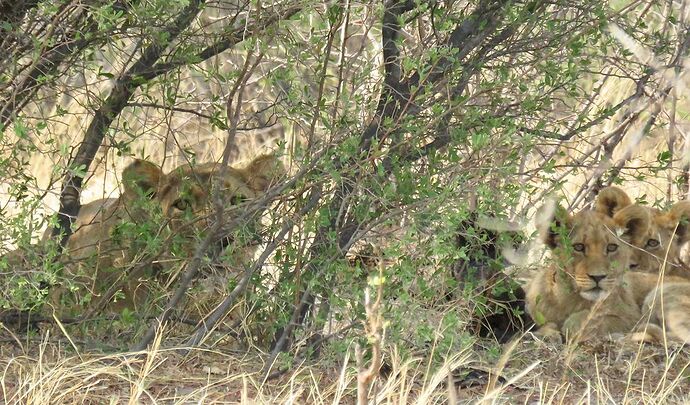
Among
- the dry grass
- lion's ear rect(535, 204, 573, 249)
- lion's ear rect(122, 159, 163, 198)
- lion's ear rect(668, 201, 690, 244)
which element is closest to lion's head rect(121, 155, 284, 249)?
lion's ear rect(122, 159, 163, 198)

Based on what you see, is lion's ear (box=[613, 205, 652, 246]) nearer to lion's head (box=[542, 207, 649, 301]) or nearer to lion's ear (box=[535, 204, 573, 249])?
lion's head (box=[542, 207, 649, 301])

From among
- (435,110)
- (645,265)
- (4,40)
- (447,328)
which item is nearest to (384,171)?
(435,110)

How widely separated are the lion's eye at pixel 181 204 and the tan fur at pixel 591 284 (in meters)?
1.88

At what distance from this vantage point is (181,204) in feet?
19.6

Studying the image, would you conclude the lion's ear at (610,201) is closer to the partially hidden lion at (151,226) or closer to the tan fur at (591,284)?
the tan fur at (591,284)

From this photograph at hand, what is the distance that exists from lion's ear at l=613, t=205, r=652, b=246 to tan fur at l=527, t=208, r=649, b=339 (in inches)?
2.3

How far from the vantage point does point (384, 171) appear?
497 cm

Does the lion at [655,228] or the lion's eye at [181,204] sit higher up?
the lion's eye at [181,204]

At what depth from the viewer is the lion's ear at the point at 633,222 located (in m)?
6.96

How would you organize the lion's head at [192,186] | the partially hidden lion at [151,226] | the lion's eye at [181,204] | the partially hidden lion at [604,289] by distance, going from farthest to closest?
1. the partially hidden lion at [604,289]
2. the lion's eye at [181,204]
3. the lion's head at [192,186]
4. the partially hidden lion at [151,226]

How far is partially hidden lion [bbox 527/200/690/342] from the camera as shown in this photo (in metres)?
6.54

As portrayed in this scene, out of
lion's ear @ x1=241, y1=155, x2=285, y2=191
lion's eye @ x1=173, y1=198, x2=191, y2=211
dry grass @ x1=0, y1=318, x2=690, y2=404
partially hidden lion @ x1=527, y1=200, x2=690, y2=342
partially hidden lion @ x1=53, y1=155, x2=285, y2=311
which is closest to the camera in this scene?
dry grass @ x1=0, y1=318, x2=690, y2=404

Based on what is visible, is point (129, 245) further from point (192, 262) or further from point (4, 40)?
point (4, 40)

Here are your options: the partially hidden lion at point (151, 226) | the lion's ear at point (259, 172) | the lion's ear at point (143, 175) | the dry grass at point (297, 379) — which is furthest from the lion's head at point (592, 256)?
the lion's ear at point (143, 175)
